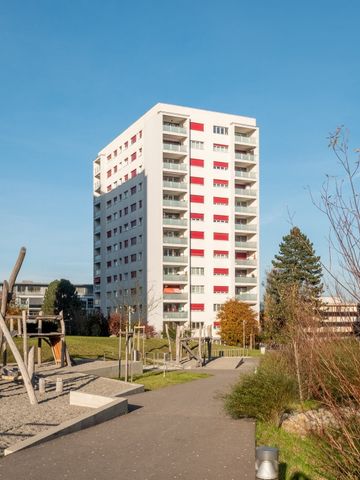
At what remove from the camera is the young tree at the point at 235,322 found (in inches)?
2074

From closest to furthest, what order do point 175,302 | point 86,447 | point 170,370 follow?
1. point 86,447
2. point 170,370
3. point 175,302

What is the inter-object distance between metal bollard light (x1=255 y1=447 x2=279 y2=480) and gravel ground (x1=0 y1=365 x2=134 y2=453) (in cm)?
489

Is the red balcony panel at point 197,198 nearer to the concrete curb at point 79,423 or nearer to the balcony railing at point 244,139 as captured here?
the balcony railing at point 244,139

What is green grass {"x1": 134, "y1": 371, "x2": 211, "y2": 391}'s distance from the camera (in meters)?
18.7

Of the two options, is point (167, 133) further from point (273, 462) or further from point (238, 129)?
point (273, 462)

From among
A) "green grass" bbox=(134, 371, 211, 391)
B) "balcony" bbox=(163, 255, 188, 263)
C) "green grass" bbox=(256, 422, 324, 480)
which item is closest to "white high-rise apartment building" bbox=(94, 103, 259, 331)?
"balcony" bbox=(163, 255, 188, 263)

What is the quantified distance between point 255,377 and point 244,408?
644 mm

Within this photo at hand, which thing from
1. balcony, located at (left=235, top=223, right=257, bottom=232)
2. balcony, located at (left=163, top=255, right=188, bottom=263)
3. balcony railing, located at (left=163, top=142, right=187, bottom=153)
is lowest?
balcony, located at (left=163, top=255, right=188, bottom=263)

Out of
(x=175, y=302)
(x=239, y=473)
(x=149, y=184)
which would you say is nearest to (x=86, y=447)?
(x=239, y=473)

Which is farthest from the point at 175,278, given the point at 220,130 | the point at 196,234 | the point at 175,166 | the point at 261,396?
the point at 261,396

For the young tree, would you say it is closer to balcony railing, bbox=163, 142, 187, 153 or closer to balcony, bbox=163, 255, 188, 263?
balcony, bbox=163, 255, 188, 263

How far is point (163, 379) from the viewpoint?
2033cm

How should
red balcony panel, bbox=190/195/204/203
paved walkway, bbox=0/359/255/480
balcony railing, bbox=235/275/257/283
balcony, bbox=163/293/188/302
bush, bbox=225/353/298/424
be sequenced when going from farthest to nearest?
balcony railing, bbox=235/275/257/283
red balcony panel, bbox=190/195/204/203
balcony, bbox=163/293/188/302
bush, bbox=225/353/298/424
paved walkway, bbox=0/359/255/480

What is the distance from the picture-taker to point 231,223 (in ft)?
199
